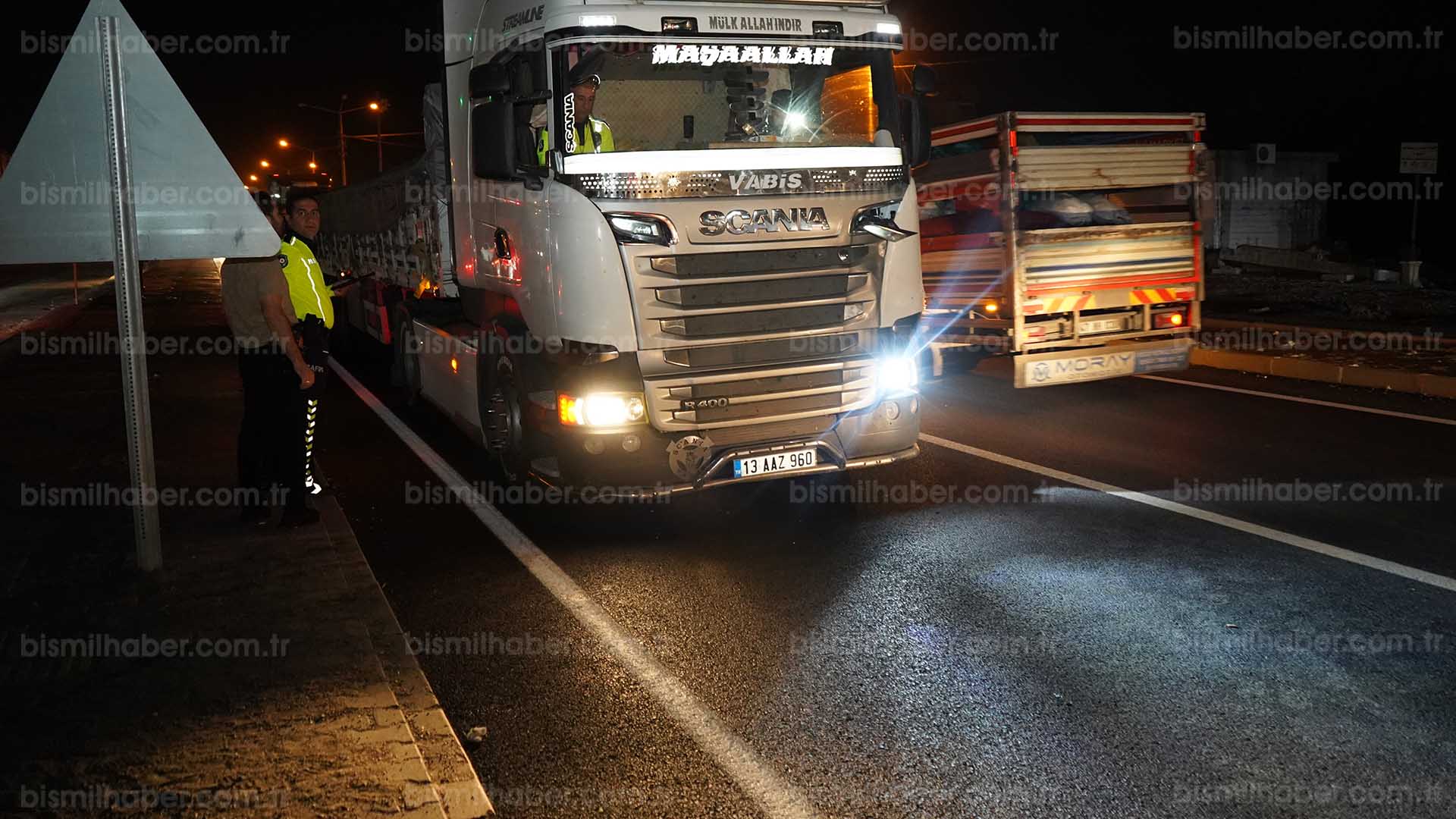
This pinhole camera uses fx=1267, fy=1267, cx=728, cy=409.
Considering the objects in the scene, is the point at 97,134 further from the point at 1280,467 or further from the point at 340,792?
the point at 1280,467

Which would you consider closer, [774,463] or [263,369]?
[263,369]

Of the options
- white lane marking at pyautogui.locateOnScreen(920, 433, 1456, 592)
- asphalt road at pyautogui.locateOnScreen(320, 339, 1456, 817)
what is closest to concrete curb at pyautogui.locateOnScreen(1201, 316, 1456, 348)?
asphalt road at pyautogui.locateOnScreen(320, 339, 1456, 817)

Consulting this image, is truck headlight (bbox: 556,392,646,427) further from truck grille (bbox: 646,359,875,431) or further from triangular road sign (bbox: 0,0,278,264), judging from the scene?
triangular road sign (bbox: 0,0,278,264)

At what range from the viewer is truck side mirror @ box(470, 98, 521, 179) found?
266 inches

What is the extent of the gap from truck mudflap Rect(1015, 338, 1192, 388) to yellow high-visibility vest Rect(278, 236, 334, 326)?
20.7ft

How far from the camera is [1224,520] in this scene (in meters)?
7.08

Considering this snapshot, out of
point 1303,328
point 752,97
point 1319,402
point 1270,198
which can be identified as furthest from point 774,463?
point 1270,198

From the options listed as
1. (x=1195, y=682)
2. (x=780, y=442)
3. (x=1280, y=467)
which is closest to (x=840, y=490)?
(x=780, y=442)

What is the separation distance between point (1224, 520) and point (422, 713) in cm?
468

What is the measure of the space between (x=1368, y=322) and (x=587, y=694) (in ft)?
47.4

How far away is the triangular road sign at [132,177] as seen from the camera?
532 centimetres

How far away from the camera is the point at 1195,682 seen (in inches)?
188

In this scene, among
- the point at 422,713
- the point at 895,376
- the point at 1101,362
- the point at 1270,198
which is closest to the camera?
the point at 422,713

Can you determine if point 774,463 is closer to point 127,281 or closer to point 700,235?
point 700,235
